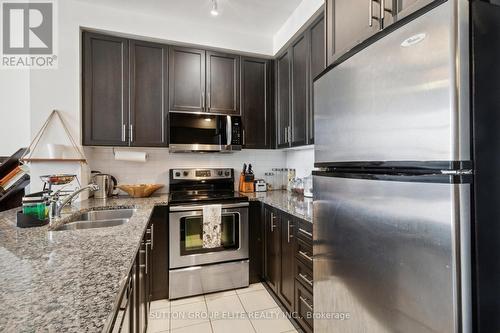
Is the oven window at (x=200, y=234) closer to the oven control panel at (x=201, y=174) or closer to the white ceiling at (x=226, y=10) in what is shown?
the oven control panel at (x=201, y=174)

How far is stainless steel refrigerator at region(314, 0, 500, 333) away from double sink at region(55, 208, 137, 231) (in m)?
1.61

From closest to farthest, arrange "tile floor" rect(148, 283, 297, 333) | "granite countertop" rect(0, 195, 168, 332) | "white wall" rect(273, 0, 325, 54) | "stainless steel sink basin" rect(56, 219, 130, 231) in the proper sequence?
"granite countertop" rect(0, 195, 168, 332)
"stainless steel sink basin" rect(56, 219, 130, 231)
"tile floor" rect(148, 283, 297, 333)
"white wall" rect(273, 0, 325, 54)

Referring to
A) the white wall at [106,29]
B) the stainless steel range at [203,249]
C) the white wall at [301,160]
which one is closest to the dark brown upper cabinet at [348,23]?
the white wall at [106,29]

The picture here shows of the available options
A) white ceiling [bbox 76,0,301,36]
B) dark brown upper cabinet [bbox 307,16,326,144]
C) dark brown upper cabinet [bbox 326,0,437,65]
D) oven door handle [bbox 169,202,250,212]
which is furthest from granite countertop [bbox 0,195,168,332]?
white ceiling [bbox 76,0,301,36]

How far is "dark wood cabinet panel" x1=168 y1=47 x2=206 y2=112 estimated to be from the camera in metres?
2.52

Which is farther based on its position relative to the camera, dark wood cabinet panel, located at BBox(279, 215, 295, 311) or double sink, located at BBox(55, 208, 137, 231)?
dark wood cabinet panel, located at BBox(279, 215, 295, 311)

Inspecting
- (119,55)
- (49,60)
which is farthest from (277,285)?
(49,60)

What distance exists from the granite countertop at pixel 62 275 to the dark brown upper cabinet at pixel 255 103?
179 cm

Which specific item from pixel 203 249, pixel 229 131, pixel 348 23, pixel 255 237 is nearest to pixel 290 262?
pixel 255 237

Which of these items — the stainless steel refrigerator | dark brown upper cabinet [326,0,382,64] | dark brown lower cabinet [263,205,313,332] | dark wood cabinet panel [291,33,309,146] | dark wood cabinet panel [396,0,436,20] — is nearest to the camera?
the stainless steel refrigerator

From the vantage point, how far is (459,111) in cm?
68

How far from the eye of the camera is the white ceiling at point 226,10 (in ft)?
7.30

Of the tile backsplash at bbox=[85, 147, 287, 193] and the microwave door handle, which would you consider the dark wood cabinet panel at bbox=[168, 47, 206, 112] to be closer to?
the microwave door handle

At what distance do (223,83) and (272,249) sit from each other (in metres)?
1.82
